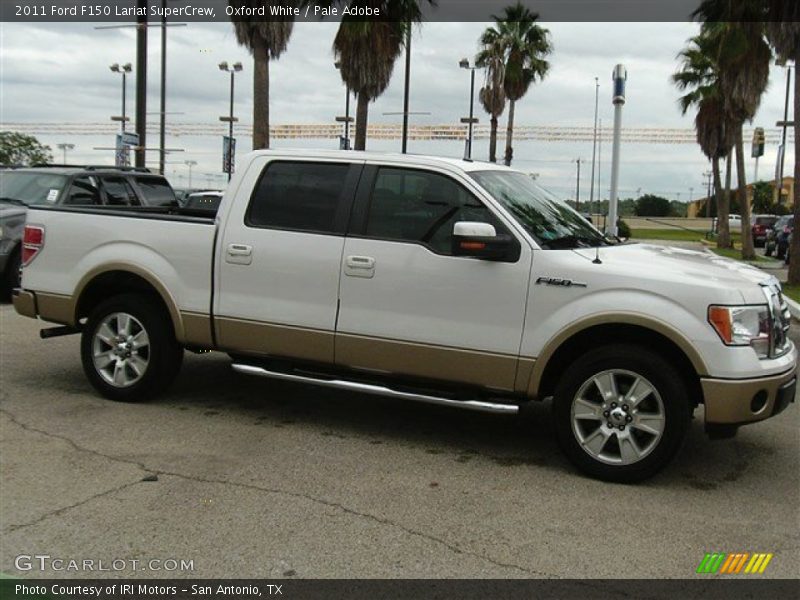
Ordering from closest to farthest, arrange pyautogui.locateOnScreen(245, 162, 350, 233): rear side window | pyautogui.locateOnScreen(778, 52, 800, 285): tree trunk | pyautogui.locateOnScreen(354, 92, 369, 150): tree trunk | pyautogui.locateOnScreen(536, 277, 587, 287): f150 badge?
pyautogui.locateOnScreen(536, 277, 587, 287): f150 badge, pyautogui.locateOnScreen(245, 162, 350, 233): rear side window, pyautogui.locateOnScreen(778, 52, 800, 285): tree trunk, pyautogui.locateOnScreen(354, 92, 369, 150): tree trunk

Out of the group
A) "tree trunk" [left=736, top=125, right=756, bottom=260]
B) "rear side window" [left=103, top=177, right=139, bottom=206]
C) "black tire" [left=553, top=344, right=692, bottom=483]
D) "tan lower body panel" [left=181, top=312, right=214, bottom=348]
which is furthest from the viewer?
"tree trunk" [left=736, top=125, right=756, bottom=260]

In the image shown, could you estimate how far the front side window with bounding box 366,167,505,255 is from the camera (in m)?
5.42

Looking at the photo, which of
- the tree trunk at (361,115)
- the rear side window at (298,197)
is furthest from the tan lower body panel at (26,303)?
the tree trunk at (361,115)

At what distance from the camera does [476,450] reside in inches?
220

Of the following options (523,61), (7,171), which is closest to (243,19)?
(7,171)

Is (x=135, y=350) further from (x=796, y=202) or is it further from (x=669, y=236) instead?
(x=669, y=236)

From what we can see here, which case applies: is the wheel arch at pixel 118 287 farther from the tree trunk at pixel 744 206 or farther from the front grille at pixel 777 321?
the tree trunk at pixel 744 206

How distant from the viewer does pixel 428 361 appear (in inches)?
213

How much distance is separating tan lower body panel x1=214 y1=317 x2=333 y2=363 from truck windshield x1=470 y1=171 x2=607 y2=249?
1.51 meters

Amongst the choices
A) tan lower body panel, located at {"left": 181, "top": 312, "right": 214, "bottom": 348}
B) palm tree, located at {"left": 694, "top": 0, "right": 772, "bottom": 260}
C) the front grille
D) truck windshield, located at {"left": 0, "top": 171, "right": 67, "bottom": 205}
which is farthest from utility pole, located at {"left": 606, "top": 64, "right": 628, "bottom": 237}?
palm tree, located at {"left": 694, "top": 0, "right": 772, "bottom": 260}

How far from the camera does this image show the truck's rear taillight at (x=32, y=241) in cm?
670

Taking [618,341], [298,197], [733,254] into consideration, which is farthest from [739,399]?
[733,254]

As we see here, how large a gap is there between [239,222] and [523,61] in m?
34.9

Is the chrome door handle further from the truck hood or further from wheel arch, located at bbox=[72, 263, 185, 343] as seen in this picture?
wheel arch, located at bbox=[72, 263, 185, 343]
